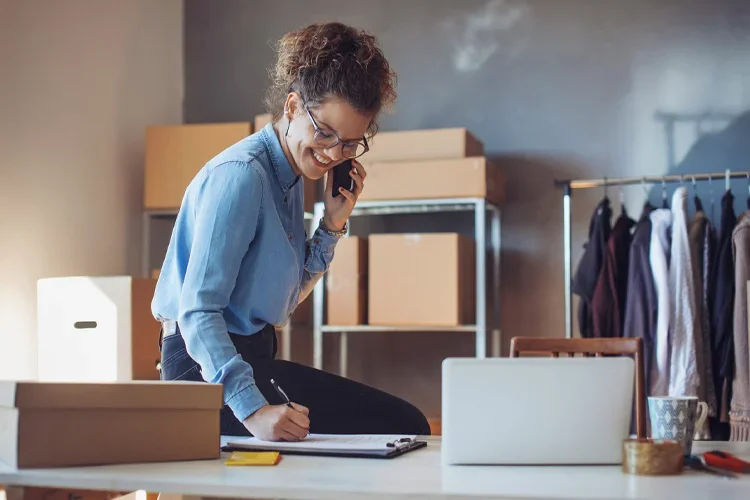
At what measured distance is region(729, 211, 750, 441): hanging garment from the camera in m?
3.14

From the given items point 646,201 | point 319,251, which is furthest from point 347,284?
point 319,251

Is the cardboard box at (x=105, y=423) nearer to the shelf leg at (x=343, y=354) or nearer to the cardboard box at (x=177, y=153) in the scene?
the cardboard box at (x=177, y=153)

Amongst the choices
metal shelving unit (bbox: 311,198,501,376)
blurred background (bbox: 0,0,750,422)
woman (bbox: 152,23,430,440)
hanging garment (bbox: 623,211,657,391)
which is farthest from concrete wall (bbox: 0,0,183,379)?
hanging garment (bbox: 623,211,657,391)

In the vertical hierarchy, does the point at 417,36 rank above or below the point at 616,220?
above

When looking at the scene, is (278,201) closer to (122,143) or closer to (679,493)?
(679,493)

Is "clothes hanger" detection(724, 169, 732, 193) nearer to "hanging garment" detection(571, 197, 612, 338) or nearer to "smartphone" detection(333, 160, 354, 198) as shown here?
"hanging garment" detection(571, 197, 612, 338)

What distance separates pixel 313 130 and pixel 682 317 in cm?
196

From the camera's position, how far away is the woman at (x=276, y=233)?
62.9 inches

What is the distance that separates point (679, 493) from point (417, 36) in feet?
11.1

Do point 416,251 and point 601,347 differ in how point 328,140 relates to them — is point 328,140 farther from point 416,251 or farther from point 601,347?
point 416,251

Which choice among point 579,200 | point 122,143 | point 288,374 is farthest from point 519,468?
point 122,143

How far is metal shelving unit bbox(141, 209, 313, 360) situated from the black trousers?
82.3 inches

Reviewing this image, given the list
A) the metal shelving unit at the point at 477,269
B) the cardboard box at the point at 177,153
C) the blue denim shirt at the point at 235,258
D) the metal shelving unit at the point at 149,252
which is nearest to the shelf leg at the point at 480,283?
the metal shelving unit at the point at 477,269

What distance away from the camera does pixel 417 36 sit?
4.18 m
